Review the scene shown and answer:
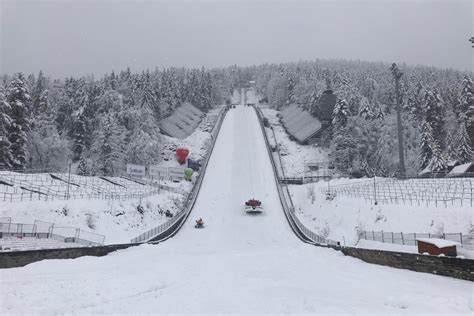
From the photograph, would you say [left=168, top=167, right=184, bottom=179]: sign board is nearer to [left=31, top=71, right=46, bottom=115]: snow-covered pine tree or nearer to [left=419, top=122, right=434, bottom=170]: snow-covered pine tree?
[left=31, top=71, right=46, bottom=115]: snow-covered pine tree

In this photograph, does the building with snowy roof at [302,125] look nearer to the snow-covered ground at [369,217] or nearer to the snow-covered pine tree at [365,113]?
the snow-covered pine tree at [365,113]

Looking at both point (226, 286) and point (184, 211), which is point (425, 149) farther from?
point (226, 286)

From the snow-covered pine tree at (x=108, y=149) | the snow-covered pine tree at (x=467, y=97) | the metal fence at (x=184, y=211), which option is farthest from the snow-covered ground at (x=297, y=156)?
the snow-covered pine tree at (x=108, y=149)

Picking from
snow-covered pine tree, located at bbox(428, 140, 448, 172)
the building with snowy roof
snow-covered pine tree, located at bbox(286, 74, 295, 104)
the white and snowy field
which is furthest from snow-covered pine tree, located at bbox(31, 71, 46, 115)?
snow-covered pine tree, located at bbox(286, 74, 295, 104)

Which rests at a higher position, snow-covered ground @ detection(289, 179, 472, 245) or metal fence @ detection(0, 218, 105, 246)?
snow-covered ground @ detection(289, 179, 472, 245)

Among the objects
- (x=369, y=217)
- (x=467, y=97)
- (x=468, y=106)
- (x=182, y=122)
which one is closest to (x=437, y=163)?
(x=468, y=106)

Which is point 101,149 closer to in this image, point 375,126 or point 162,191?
point 162,191
